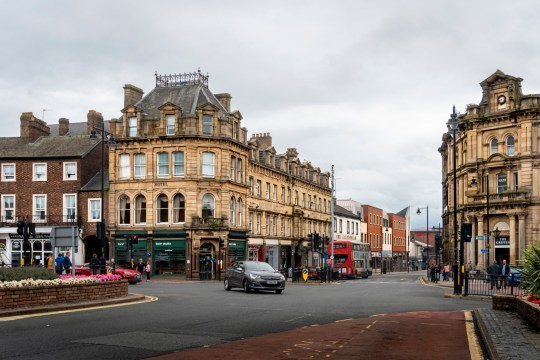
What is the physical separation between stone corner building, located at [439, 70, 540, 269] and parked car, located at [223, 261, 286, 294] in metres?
30.6

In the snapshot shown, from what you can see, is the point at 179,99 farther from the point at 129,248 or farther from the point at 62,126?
the point at 62,126

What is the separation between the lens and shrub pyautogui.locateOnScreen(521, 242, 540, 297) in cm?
1628

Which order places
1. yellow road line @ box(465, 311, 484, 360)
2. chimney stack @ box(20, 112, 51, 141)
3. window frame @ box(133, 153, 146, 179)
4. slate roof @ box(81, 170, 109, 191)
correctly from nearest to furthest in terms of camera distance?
yellow road line @ box(465, 311, 484, 360) < window frame @ box(133, 153, 146, 179) < slate roof @ box(81, 170, 109, 191) < chimney stack @ box(20, 112, 51, 141)

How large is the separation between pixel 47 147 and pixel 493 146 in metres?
40.4

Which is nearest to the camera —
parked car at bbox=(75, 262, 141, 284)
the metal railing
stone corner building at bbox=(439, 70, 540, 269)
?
the metal railing

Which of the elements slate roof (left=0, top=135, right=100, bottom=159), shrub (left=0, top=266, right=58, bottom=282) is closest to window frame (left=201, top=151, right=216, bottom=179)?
slate roof (left=0, top=135, right=100, bottom=159)

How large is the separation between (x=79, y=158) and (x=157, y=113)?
770 cm

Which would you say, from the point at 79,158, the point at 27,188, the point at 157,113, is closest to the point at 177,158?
the point at 157,113

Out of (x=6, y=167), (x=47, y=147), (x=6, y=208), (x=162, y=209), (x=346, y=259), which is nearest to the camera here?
(x=162, y=209)

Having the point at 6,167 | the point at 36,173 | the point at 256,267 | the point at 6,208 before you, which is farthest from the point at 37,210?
the point at 256,267

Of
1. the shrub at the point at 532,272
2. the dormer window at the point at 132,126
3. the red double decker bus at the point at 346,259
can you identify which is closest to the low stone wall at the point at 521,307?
the shrub at the point at 532,272

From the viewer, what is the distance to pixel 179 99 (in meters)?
55.2

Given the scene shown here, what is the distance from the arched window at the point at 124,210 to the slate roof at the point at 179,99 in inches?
281

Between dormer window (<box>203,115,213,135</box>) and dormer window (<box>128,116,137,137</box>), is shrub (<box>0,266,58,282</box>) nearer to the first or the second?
dormer window (<box>203,115,213,135</box>)
